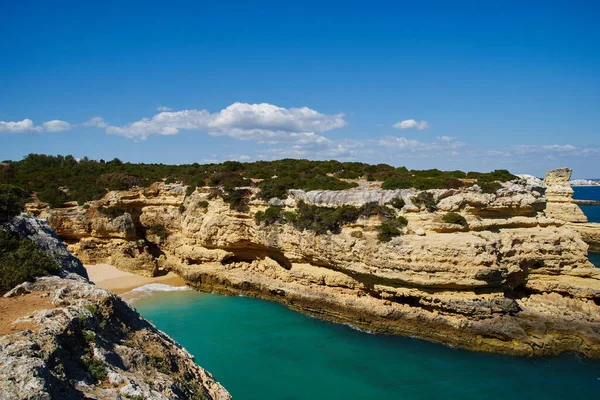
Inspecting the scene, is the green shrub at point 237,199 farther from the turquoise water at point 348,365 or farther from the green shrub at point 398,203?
the green shrub at point 398,203

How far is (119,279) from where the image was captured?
81.1ft

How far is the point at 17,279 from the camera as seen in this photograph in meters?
6.52

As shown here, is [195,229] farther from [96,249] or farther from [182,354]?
[182,354]

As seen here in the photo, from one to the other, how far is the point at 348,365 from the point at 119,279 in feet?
56.5

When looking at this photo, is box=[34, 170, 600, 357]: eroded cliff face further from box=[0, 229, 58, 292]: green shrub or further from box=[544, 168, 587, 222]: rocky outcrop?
box=[544, 168, 587, 222]: rocky outcrop

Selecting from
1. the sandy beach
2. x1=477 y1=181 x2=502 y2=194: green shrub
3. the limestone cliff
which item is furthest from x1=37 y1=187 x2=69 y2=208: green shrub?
x1=477 y1=181 x2=502 y2=194: green shrub

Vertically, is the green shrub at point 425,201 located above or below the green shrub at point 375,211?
above

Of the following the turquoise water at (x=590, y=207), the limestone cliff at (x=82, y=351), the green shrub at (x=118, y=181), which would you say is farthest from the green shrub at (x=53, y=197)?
the turquoise water at (x=590, y=207)

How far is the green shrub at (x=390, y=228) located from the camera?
60.2 ft

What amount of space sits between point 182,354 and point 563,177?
4267 centimetres

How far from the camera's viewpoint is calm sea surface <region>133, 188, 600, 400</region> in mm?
13898

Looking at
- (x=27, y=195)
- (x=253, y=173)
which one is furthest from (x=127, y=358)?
(x=27, y=195)

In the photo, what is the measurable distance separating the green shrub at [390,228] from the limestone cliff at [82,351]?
506 inches

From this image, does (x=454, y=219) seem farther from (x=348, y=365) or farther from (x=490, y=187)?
(x=348, y=365)
